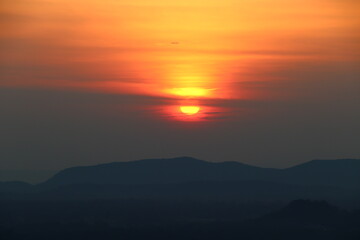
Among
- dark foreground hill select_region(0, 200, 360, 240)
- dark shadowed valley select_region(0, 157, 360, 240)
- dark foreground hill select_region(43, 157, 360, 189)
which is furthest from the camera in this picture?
dark foreground hill select_region(43, 157, 360, 189)

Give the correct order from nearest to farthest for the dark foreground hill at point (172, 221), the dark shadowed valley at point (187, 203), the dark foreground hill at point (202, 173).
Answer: the dark foreground hill at point (172, 221) → the dark shadowed valley at point (187, 203) → the dark foreground hill at point (202, 173)

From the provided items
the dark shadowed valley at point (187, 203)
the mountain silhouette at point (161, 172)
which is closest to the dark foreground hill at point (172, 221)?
the dark shadowed valley at point (187, 203)

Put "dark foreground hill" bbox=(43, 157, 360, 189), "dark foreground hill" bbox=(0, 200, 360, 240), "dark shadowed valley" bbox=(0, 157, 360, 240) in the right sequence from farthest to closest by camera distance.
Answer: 1. "dark foreground hill" bbox=(43, 157, 360, 189)
2. "dark shadowed valley" bbox=(0, 157, 360, 240)
3. "dark foreground hill" bbox=(0, 200, 360, 240)

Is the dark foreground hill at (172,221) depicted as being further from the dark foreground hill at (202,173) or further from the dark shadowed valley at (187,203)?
the dark foreground hill at (202,173)

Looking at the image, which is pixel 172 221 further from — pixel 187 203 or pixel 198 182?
pixel 198 182

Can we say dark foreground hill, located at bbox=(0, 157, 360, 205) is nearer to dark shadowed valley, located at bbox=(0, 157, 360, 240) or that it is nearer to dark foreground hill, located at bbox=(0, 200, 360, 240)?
dark shadowed valley, located at bbox=(0, 157, 360, 240)

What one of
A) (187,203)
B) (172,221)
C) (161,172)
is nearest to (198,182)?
(161,172)

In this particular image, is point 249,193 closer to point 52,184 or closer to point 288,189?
point 288,189

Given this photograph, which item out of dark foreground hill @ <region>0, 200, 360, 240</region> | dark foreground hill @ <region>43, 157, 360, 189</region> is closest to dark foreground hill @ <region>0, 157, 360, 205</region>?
dark foreground hill @ <region>43, 157, 360, 189</region>

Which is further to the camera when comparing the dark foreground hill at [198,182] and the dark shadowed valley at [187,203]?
the dark foreground hill at [198,182]

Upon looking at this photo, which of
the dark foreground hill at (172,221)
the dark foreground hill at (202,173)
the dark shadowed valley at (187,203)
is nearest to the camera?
the dark foreground hill at (172,221)

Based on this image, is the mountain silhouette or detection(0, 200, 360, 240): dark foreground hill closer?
detection(0, 200, 360, 240): dark foreground hill

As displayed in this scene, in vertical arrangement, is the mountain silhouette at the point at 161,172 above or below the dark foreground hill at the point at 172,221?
above
